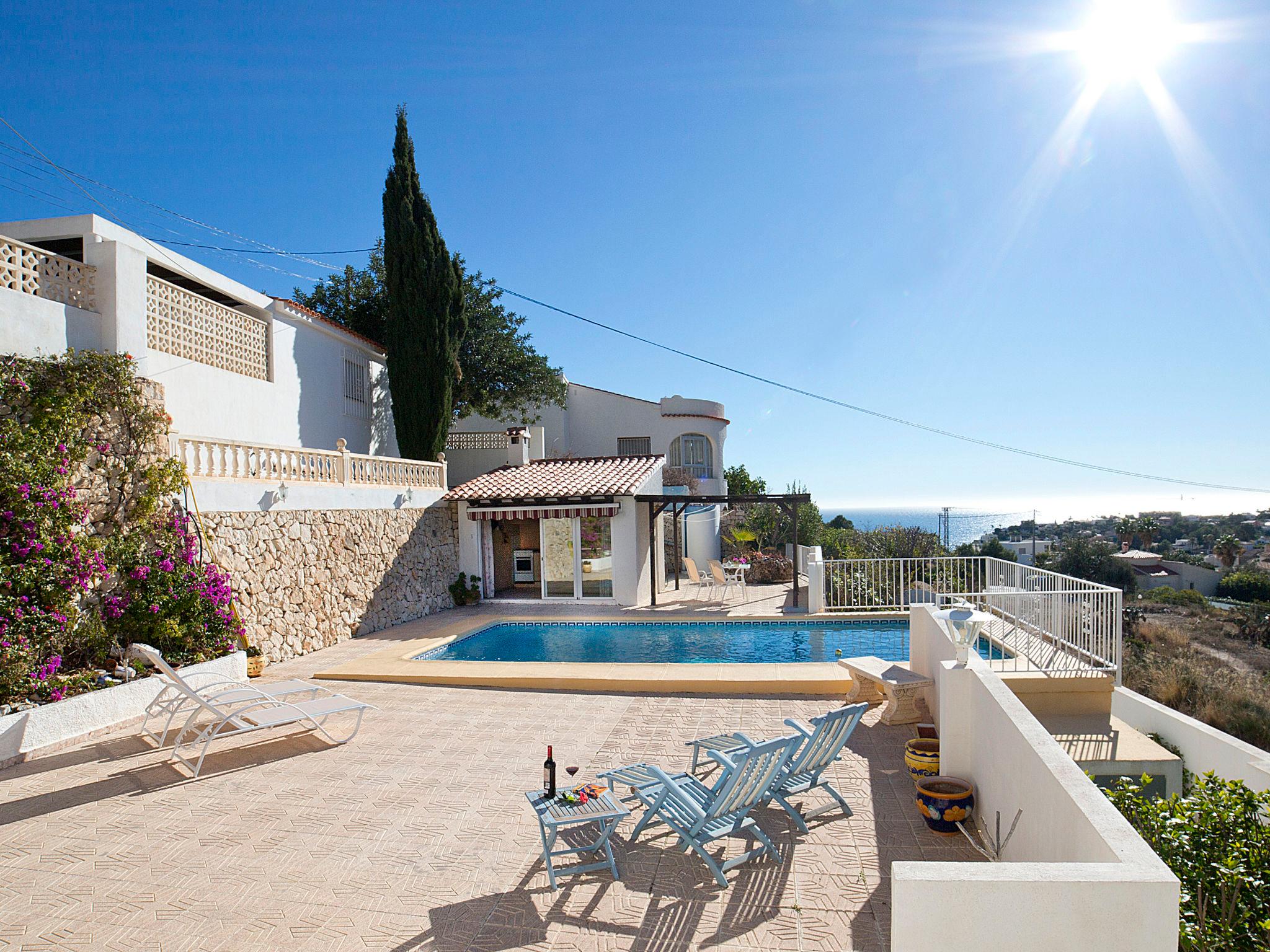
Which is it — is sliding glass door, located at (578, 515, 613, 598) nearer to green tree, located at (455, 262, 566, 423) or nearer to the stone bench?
green tree, located at (455, 262, 566, 423)

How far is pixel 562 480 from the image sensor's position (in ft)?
67.2

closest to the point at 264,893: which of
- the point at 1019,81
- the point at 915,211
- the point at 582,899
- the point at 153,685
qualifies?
the point at 582,899

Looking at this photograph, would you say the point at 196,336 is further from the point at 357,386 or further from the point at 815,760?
the point at 815,760

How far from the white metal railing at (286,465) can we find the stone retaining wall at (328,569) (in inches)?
28.6

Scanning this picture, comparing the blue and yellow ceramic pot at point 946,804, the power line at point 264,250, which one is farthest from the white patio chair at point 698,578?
the power line at point 264,250

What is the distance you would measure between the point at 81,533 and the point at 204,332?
8.08m

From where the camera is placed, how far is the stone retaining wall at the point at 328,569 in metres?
12.3

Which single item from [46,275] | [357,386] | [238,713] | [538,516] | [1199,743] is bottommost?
[1199,743]

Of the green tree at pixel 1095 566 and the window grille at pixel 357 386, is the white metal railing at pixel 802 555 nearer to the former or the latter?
the window grille at pixel 357 386

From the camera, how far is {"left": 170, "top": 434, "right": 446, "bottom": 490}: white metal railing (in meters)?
11.6

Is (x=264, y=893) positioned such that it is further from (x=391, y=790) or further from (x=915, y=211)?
(x=915, y=211)

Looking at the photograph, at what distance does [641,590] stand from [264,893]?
1539 centimetres

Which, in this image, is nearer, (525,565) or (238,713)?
(238,713)

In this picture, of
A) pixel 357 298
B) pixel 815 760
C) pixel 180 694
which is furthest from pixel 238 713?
pixel 357 298
